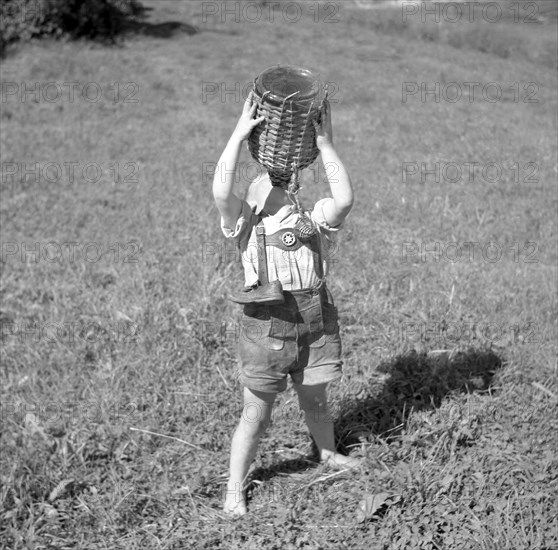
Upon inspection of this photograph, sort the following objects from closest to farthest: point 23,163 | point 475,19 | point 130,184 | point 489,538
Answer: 1. point 489,538
2. point 130,184
3. point 23,163
4. point 475,19

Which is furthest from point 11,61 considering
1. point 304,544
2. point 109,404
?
point 304,544

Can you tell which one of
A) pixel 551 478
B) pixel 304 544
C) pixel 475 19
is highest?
pixel 475 19

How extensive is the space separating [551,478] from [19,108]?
27.0ft

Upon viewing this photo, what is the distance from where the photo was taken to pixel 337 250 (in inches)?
201

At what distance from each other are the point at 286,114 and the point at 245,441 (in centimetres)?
139

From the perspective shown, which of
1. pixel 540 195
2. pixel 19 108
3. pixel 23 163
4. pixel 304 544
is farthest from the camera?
pixel 19 108

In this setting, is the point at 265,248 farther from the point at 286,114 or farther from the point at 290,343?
the point at 286,114

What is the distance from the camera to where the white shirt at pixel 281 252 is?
2.63 meters

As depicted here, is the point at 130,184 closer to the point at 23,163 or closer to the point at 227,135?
the point at 23,163

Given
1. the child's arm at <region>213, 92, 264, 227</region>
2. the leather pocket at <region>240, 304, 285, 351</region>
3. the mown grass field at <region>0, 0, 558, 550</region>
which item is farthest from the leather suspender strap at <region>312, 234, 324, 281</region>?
the mown grass field at <region>0, 0, 558, 550</region>

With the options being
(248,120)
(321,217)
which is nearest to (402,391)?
(321,217)

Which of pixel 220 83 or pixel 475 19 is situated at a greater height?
pixel 475 19

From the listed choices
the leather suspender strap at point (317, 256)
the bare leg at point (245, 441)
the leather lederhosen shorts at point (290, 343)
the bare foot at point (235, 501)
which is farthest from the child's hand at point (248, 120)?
the bare foot at point (235, 501)

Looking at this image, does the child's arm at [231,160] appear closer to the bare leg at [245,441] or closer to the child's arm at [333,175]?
the child's arm at [333,175]
